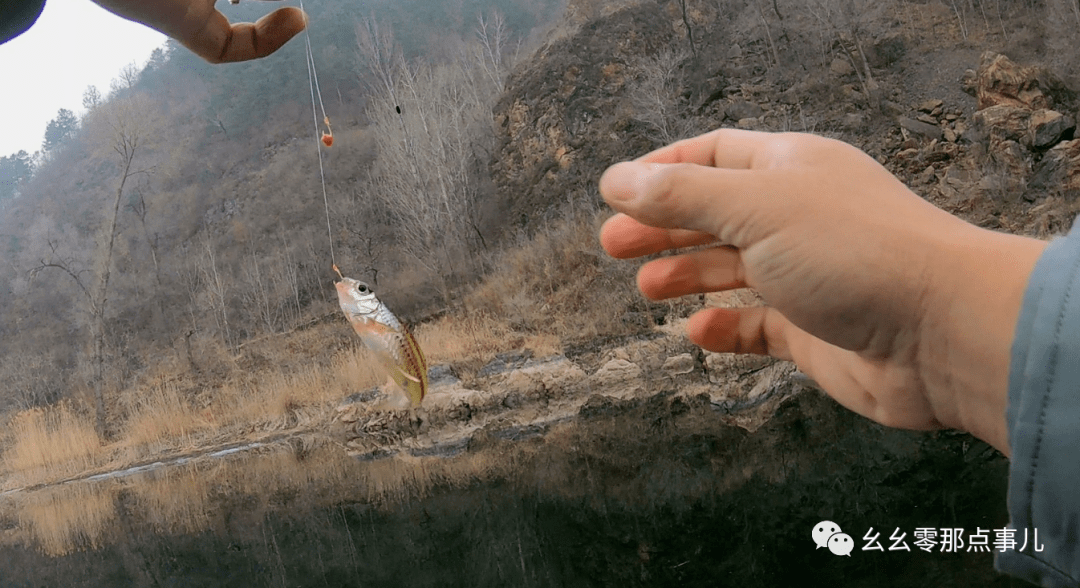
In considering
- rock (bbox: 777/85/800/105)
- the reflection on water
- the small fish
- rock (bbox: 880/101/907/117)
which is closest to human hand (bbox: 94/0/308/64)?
the small fish

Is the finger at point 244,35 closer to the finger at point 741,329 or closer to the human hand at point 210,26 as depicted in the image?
the human hand at point 210,26

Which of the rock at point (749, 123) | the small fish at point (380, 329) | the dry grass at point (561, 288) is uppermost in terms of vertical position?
the small fish at point (380, 329)

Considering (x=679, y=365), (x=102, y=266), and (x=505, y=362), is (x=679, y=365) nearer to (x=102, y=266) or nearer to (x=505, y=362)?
(x=505, y=362)

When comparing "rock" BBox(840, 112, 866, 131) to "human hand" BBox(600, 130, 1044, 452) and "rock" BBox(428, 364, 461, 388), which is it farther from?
"human hand" BBox(600, 130, 1044, 452)

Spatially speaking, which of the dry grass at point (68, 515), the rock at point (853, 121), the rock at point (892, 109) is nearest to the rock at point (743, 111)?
the rock at point (853, 121)

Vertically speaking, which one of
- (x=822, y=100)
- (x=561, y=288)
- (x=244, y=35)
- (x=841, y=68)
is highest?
(x=244, y=35)

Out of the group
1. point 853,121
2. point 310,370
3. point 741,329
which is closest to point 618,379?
point 310,370
